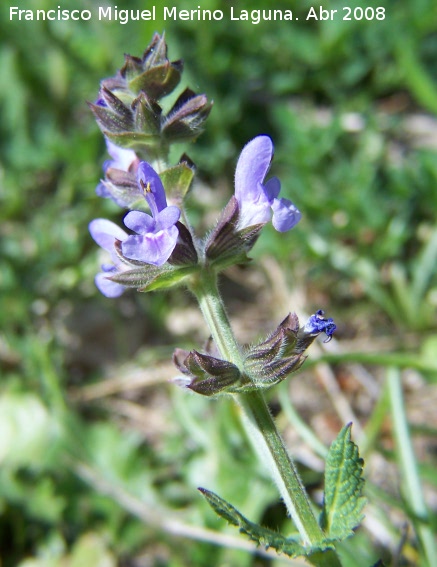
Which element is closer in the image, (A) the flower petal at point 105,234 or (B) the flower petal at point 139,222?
(B) the flower petal at point 139,222

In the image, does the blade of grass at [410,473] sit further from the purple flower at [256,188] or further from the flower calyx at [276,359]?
the purple flower at [256,188]

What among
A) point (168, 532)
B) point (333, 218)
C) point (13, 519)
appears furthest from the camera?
point (333, 218)

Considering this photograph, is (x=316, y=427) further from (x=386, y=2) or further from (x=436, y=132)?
(x=386, y=2)

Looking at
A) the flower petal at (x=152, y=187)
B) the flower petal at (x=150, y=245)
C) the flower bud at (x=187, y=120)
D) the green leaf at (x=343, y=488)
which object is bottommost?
the green leaf at (x=343, y=488)

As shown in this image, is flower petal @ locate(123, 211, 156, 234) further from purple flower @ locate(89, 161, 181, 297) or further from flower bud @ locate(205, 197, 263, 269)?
flower bud @ locate(205, 197, 263, 269)

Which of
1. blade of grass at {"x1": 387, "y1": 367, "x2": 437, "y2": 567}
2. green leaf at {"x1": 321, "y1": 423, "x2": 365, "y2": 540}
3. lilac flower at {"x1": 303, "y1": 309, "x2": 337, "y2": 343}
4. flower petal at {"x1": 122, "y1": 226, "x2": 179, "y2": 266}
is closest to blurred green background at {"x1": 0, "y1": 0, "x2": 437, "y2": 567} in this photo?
blade of grass at {"x1": 387, "y1": 367, "x2": 437, "y2": 567}

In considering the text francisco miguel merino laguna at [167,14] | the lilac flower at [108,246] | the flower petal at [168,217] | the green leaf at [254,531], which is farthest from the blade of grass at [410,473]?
the text francisco miguel merino laguna at [167,14]

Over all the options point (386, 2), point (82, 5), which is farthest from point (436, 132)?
point (82, 5)

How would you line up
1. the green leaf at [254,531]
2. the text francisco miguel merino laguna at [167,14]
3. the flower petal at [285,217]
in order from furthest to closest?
the text francisco miguel merino laguna at [167,14]
the flower petal at [285,217]
the green leaf at [254,531]
